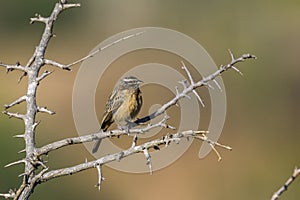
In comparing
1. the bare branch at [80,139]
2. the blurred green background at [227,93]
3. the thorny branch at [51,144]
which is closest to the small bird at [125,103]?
the bare branch at [80,139]

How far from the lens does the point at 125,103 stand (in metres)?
6.18

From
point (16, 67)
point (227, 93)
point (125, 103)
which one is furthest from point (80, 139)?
point (227, 93)

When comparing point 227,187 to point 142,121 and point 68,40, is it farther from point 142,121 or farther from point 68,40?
point 68,40

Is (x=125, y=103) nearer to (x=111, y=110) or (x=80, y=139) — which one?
(x=111, y=110)

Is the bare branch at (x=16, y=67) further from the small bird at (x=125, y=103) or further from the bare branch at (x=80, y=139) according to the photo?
the small bird at (x=125, y=103)

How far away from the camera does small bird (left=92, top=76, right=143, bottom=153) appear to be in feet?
20.0

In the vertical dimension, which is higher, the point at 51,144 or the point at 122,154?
the point at 51,144

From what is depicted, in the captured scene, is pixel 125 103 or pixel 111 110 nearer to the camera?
pixel 125 103

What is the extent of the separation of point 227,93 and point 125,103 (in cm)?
1170

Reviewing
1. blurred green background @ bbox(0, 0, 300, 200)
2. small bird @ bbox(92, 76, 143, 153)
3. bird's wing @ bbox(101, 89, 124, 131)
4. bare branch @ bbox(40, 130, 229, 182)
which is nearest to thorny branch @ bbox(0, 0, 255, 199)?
bare branch @ bbox(40, 130, 229, 182)

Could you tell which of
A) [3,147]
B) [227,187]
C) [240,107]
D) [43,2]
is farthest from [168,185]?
[43,2]

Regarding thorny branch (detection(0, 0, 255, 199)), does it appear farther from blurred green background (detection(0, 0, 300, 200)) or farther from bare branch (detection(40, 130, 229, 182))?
blurred green background (detection(0, 0, 300, 200))

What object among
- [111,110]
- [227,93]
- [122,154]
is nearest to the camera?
[122,154]

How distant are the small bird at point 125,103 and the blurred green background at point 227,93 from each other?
547 cm
